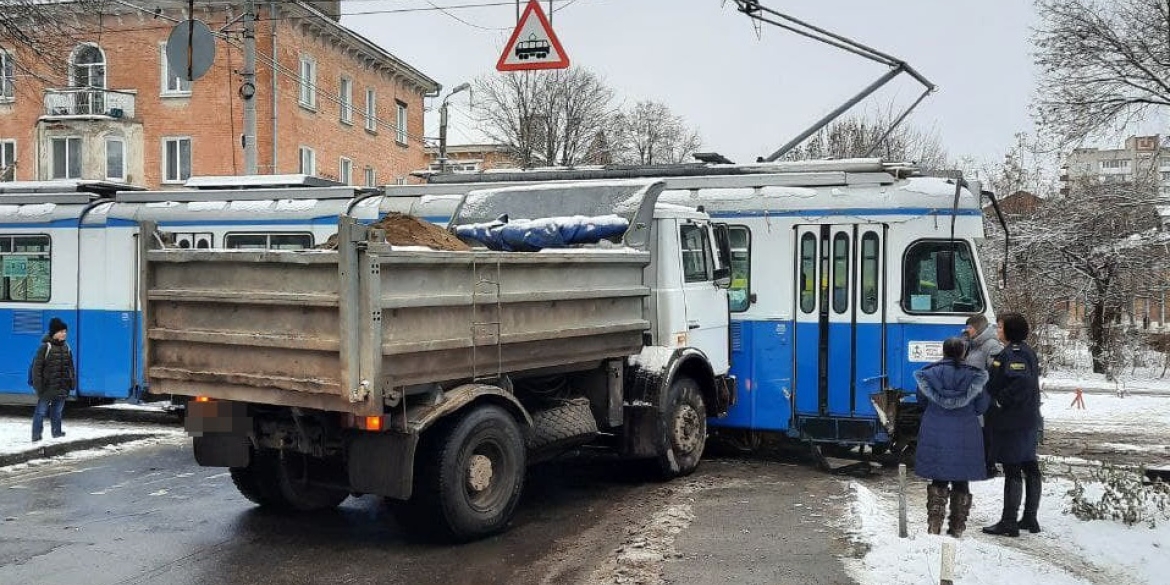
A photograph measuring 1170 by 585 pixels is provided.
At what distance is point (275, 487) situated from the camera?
8.24m

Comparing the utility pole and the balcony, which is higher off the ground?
the balcony

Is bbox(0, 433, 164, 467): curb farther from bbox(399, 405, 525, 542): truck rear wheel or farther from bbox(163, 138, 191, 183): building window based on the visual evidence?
bbox(163, 138, 191, 183): building window

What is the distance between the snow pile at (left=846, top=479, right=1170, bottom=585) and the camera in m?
6.34

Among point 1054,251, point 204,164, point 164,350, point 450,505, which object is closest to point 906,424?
point 450,505

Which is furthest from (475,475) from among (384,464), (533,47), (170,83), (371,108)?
(371,108)

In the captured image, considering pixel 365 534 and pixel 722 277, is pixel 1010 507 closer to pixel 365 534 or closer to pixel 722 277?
pixel 722 277

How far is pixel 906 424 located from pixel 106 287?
1090 centimetres

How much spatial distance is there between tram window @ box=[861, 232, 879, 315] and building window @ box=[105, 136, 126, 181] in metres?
29.5

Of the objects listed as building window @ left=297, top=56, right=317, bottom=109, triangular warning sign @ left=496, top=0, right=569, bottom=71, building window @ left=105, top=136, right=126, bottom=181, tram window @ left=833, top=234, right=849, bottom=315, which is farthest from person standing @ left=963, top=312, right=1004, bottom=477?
building window @ left=105, top=136, right=126, bottom=181

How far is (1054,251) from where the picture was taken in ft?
84.6

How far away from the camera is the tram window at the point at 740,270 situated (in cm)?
1127

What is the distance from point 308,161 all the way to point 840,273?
86.8 ft

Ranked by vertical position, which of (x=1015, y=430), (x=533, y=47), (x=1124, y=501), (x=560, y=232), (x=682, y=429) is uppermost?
(x=533, y=47)

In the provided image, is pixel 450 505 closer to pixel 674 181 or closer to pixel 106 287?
pixel 674 181
